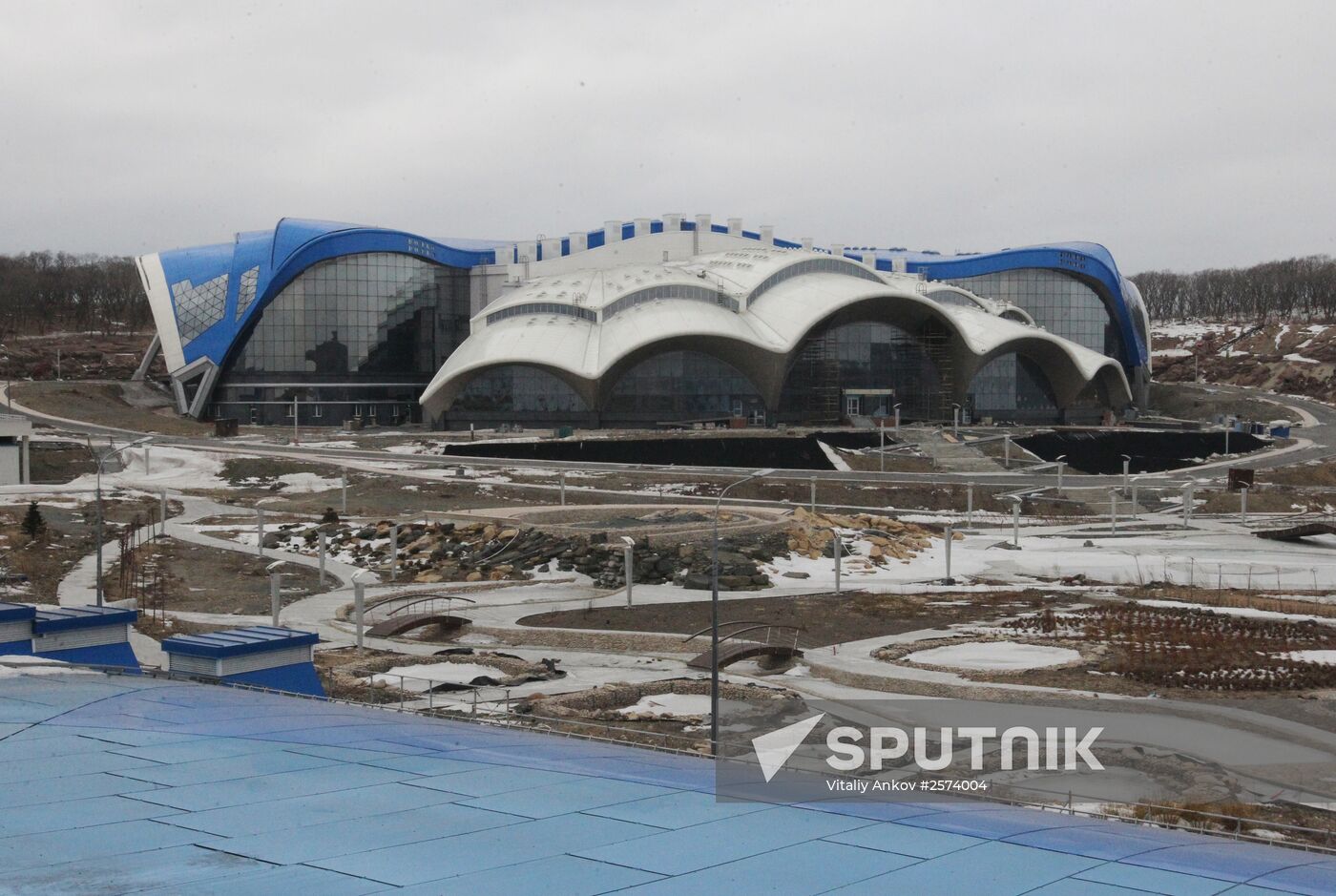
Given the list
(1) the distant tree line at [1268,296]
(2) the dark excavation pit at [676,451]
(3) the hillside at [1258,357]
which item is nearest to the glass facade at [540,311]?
(2) the dark excavation pit at [676,451]

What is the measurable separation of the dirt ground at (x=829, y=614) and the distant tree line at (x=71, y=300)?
125616 mm

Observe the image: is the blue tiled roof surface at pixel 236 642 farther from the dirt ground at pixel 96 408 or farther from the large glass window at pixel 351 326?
the large glass window at pixel 351 326

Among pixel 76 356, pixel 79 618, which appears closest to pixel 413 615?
pixel 79 618

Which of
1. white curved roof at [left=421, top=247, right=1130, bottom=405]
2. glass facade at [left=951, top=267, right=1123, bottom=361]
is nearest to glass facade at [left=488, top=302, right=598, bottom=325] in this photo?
white curved roof at [left=421, top=247, right=1130, bottom=405]

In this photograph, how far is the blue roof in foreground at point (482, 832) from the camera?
10.5 metres

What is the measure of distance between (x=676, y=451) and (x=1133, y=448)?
1208 inches

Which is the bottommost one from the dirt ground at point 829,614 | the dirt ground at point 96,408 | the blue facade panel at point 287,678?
the dirt ground at point 829,614

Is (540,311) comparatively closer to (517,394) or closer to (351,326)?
(517,394)

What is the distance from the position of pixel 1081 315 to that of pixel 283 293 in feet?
219

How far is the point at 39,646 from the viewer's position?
24.1 m

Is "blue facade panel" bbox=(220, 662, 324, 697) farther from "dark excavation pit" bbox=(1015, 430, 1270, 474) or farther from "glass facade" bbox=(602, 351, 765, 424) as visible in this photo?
"glass facade" bbox=(602, 351, 765, 424)

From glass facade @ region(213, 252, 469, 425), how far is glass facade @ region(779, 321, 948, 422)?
103ft

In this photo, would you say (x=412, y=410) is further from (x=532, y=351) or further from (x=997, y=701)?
(x=997, y=701)

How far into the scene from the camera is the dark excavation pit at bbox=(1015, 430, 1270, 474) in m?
83.8
